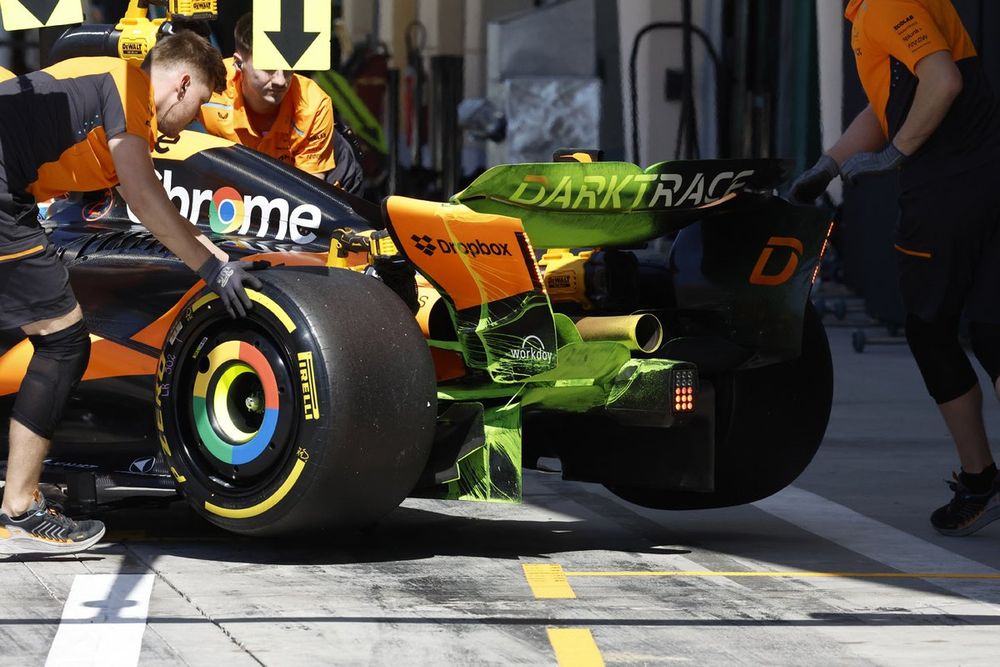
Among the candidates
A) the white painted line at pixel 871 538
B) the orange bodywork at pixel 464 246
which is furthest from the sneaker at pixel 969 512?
the orange bodywork at pixel 464 246

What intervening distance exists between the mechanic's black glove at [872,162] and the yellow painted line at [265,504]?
2227mm

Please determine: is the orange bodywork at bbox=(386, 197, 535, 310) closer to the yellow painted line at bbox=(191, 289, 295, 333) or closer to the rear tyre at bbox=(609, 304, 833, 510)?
the yellow painted line at bbox=(191, 289, 295, 333)

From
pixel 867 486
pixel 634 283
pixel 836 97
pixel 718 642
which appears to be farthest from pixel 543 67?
pixel 718 642

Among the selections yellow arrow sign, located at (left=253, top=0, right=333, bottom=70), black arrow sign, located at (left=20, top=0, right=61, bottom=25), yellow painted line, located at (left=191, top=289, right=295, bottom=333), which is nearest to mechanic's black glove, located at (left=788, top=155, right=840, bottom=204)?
yellow arrow sign, located at (left=253, top=0, right=333, bottom=70)

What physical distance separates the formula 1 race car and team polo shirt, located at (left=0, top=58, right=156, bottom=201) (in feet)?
1.56

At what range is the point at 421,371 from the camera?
5.31 metres

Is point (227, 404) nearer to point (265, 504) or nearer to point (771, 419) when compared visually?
point (265, 504)

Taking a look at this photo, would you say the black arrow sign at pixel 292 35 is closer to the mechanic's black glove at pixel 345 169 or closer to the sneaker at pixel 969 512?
the mechanic's black glove at pixel 345 169

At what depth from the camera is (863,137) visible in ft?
21.5

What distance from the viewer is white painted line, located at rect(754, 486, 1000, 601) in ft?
18.3

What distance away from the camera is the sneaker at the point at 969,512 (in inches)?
245

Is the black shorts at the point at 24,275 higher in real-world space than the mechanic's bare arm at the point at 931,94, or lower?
lower

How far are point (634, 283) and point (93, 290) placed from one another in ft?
5.50

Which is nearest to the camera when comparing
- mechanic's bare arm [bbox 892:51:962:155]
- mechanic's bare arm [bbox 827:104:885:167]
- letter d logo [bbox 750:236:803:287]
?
letter d logo [bbox 750:236:803:287]
